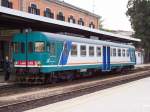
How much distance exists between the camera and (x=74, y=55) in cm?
2573

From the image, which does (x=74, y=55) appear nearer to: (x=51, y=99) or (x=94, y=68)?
(x=94, y=68)

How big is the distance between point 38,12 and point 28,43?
1708 centimetres

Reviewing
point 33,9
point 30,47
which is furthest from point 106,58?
point 33,9

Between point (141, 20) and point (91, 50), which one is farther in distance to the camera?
point (141, 20)

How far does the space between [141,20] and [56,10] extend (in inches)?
1025

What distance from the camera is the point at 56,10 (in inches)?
1748

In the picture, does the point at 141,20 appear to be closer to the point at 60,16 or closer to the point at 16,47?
the point at 60,16

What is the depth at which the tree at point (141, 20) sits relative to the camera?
67.2 meters

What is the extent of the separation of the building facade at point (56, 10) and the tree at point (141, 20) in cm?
1194

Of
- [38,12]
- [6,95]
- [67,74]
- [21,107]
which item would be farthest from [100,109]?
[38,12]

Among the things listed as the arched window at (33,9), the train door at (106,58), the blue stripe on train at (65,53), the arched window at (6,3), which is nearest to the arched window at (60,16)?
the arched window at (33,9)

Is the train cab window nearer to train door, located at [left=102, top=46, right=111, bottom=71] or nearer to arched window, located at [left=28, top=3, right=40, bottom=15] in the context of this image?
train door, located at [left=102, top=46, right=111, bottom=71]

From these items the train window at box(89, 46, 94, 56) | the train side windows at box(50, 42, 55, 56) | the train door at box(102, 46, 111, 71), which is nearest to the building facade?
the train door at box(102, 46, 111, 71)

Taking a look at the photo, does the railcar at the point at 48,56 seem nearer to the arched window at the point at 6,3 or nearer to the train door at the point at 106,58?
the train door at the point at 106,58
